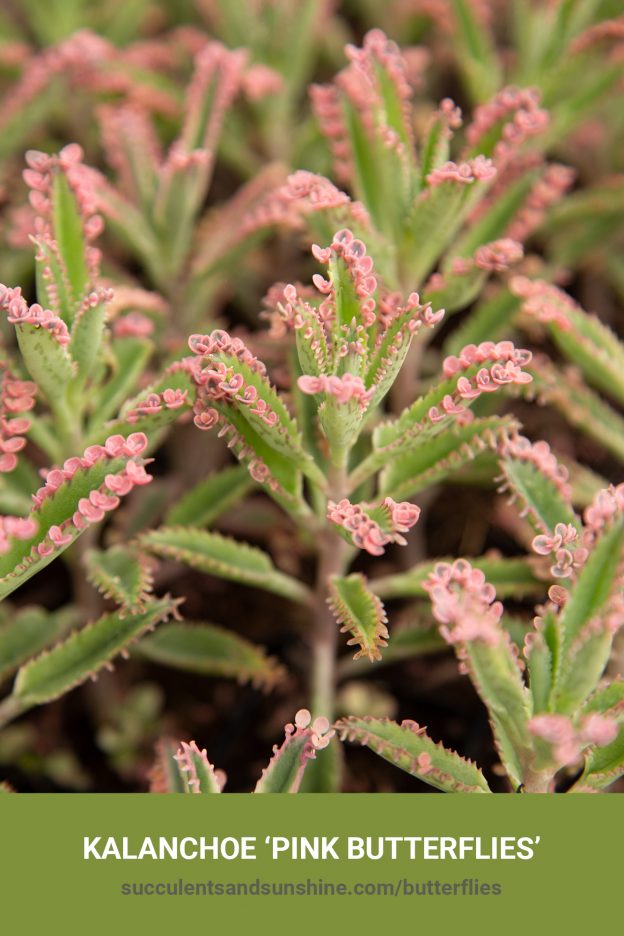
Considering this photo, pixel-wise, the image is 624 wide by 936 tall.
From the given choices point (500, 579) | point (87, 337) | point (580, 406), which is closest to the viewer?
point (87, 337)

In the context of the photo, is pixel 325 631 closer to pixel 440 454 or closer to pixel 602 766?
pixel 440 454

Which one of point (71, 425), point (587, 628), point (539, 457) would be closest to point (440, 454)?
point (539, 457)

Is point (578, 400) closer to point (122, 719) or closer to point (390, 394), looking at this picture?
point (390, 394)

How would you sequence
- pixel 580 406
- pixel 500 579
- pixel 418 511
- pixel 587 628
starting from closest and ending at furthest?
pixel 587 628
pixel 418 511
pixel 500 579
pixel 580 406

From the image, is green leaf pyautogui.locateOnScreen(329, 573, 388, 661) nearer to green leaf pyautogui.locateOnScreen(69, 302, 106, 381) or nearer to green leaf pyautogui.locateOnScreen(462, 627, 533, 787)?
green leaf pyautogui.locateOnScreen(462, 627, 533, 787)

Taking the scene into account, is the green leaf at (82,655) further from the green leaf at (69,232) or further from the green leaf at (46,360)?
the green leaf at (69,232)

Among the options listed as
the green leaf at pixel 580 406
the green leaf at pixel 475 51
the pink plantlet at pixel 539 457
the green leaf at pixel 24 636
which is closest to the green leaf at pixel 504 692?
the pink plantlet at pixel 539 457
